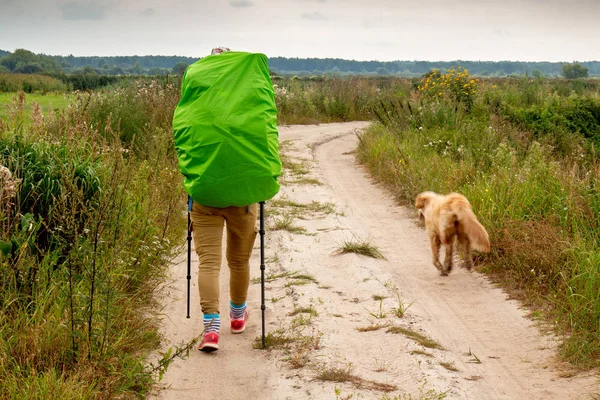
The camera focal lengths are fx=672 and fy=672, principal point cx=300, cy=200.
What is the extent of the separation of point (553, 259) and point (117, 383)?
14.9 ft

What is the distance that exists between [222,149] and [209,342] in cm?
159

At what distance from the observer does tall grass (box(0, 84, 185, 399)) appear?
4492 millimetres

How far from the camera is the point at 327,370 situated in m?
4.96

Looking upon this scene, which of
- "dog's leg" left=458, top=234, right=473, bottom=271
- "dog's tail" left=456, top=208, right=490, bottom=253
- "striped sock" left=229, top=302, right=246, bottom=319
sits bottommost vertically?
"striped sock" left=229, top=302, right=246, bottom=319

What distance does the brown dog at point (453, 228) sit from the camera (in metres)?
7.20

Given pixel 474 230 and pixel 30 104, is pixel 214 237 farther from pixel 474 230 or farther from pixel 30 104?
pixel 30 104

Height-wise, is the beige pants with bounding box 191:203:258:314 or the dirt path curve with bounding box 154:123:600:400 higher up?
the beige pants with bounding box 191:203:258:314

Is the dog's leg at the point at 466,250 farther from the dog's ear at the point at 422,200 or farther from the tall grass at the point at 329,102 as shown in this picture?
the tall grass at the point at 329,102

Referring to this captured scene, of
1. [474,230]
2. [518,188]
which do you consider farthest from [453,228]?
Answer: [518,188]

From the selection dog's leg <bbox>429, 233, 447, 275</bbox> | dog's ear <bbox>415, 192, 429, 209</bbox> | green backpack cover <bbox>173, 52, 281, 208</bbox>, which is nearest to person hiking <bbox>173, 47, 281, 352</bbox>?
green backpack cover <bbox>173, 52, 281, 208</bbox>

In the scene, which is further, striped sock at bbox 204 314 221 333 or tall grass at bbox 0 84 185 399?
striped sock at bbox 204 314 221 333

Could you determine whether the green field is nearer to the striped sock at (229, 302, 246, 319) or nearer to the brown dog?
the striped sock at (229, 302, 246, 319)

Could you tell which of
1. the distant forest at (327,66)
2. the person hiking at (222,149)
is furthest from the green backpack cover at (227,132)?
the distant forest at (327,66)

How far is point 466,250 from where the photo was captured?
7.53 m
